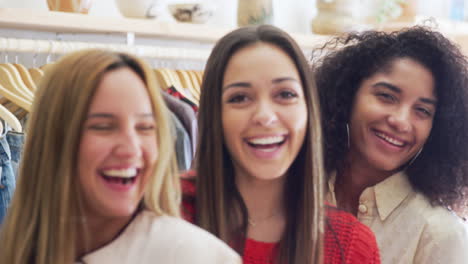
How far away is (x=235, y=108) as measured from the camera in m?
0.66

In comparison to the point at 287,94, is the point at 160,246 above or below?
below

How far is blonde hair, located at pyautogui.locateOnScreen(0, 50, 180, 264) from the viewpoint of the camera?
1.63 ft

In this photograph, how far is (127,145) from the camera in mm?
496

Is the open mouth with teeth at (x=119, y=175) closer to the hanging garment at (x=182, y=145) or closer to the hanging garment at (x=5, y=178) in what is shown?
the hanging garment at (x=5, y=178)

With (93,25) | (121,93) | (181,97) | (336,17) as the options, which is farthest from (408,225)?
(336,17)

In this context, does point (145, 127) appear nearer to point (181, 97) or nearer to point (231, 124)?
point (231, 124)

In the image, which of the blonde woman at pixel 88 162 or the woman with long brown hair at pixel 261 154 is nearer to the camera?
the blonde woman at pixel 88 162

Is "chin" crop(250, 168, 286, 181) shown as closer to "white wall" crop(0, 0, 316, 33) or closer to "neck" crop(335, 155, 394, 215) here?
"neck" crop(335, 155, 394, 215)

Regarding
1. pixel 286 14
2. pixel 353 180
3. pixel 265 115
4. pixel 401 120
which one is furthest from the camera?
pixel 286 14

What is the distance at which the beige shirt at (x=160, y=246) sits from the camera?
0.52 meters

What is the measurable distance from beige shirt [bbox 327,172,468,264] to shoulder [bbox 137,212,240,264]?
47 cm

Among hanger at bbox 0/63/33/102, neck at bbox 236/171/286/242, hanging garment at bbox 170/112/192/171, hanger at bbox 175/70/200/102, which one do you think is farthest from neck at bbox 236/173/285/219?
hanger at bbox 175/70/200/102

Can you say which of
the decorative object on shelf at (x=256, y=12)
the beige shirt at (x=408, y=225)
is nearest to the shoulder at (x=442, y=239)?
the beige shirt at (x=408, y=225)

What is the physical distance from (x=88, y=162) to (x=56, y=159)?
1.1 inches
